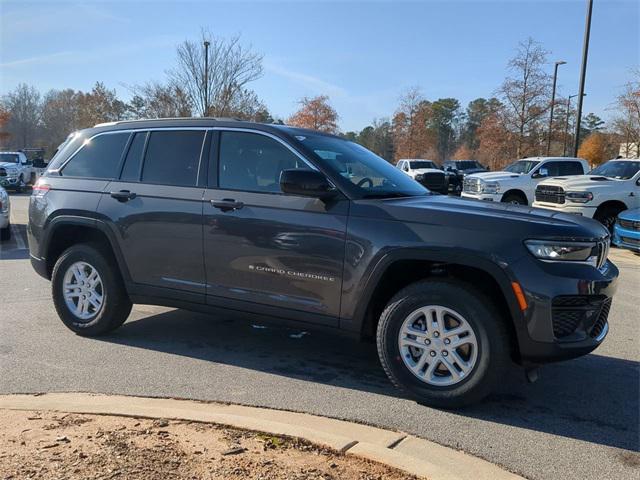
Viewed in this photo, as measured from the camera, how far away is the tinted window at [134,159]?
4.99 meters

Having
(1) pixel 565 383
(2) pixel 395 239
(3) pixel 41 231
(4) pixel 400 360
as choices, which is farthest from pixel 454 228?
(3) pixel 41 231

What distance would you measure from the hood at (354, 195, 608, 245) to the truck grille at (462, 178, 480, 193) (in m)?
13.4

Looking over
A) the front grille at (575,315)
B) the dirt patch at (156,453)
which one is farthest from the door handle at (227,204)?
the front grille at (575,315)

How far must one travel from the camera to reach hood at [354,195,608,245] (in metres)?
3.52

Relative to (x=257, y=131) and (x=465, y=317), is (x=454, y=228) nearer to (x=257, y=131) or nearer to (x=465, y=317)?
(x=465, y=317)

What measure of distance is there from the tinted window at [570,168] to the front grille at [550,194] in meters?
3.29

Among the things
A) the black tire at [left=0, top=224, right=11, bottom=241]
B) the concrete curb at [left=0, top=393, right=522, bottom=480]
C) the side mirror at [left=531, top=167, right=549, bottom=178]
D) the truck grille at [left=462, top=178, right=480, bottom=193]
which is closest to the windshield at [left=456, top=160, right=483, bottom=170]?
the truck grille at [left=462, top=178, right=480, bottom=193]

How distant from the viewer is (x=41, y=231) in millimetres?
5355

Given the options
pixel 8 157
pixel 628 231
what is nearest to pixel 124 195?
pixel 628 231

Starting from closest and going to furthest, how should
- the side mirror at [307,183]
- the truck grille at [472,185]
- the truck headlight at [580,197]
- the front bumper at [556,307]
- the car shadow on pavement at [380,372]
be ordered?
1. the front bumper at [556,307]
2. the car shadow on pavement at [380,372]
3. the side mirror at [307,183]
4. the truck headlight at [580,197]
5. the truck grille at [472,185]

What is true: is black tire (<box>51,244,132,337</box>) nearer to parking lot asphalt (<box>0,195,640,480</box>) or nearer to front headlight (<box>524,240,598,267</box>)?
parking lot asphalt (<box>0,195,640,480</box>)

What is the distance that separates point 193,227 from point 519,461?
289 cm

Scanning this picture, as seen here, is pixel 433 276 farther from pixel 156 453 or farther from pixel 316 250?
pixel 156 453

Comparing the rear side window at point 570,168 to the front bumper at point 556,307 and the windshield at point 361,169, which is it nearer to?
the windshield at point 361,169
